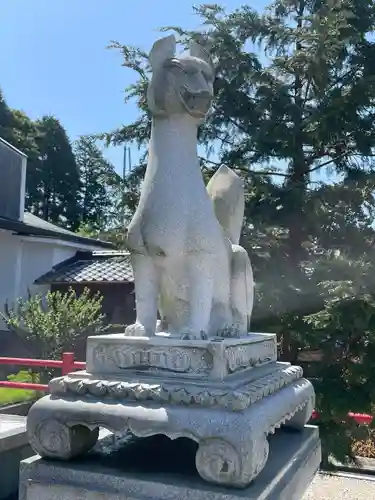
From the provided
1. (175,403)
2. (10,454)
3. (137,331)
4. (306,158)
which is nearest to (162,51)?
(137,331)

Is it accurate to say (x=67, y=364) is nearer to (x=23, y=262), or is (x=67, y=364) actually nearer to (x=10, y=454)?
(x=10, y=454)

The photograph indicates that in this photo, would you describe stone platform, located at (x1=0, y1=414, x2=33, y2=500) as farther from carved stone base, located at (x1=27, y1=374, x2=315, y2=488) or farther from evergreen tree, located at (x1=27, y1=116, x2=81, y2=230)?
evergreen tree, located at (x1=27, y1=116, x2=81, y2=230)

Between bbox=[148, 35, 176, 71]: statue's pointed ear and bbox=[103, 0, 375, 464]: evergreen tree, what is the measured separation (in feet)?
10.7

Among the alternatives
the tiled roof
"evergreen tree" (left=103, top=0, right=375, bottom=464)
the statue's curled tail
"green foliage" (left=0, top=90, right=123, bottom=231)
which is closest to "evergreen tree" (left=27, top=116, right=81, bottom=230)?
"green foliage" (left=0, top=90, right=123, bottom=231)

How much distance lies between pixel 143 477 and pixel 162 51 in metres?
1.75

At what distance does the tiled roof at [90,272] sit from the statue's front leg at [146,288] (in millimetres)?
7622

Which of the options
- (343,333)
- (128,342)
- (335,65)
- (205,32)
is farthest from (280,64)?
(128,342)

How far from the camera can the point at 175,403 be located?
187 cm

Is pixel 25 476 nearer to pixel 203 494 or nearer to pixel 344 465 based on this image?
pixel 203 494

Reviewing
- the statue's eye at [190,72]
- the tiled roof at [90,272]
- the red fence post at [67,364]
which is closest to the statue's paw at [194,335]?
the statue's eye at [190,72]

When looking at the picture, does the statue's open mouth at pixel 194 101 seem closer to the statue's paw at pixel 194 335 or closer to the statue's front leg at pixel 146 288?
the statue's front leg at pixel 146 288

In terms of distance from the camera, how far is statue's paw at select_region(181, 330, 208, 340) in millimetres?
2131

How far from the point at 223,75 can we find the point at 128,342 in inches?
194

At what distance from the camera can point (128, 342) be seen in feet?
6.98
